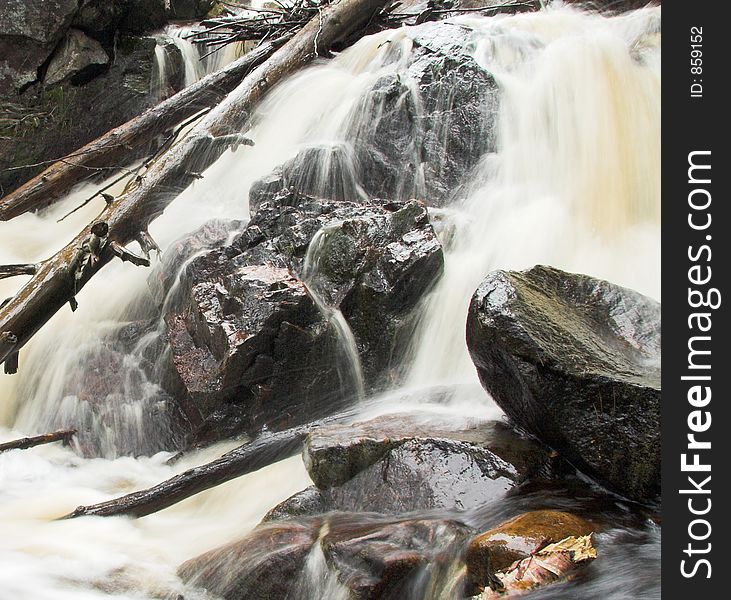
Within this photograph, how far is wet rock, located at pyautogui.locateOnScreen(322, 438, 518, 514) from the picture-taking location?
3330mm

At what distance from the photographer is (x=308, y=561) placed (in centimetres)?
308


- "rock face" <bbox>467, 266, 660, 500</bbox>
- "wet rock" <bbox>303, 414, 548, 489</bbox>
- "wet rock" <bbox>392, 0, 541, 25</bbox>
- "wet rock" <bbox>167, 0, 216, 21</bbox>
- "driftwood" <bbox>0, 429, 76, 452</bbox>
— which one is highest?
"wet rock" <bbox>167, 0, 216, 21</bbox>

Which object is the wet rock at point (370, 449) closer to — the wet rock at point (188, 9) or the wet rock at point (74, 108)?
the wet rock at point (74, 108)

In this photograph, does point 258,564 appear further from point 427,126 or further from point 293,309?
point 427,126

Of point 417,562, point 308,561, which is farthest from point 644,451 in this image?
point 308,561

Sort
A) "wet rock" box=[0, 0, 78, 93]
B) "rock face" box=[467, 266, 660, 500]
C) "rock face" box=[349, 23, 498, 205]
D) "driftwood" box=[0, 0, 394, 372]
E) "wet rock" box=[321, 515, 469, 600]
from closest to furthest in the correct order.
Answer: "wet rock" box=[321, 515, 469, 600] → "rock face" box=[467, 266, 660, 500] → "driftwood" box=[0, 0, 394, 372] → "rock face" box=[349, 23, 498, 205] → "wet rock" box=[0, 0, 78, 93]

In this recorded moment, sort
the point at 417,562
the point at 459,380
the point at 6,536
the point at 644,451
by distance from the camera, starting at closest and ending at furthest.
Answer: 1. the point at 417,562
2. the point at 644,451
3. the point at 6,536
4. the point at 459,380

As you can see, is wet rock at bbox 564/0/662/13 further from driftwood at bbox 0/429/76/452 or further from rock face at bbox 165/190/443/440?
driftwood at bbox 0/429/76/452

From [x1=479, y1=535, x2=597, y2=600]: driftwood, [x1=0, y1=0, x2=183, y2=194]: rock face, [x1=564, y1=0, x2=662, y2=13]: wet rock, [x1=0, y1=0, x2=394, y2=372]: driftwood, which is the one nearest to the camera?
[x1=479, y1=535, x2=597, y2=600]: driftwood

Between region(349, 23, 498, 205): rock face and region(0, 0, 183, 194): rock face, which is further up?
region(0, 0, 183, 194): rock face

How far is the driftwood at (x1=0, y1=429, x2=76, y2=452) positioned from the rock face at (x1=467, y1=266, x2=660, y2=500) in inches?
132

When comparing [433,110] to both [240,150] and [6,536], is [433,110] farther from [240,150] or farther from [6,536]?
[6,536]

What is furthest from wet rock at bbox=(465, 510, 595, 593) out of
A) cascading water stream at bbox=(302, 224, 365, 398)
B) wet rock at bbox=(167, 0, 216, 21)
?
wet rock at bbox=(167, 0, 216, 21)
